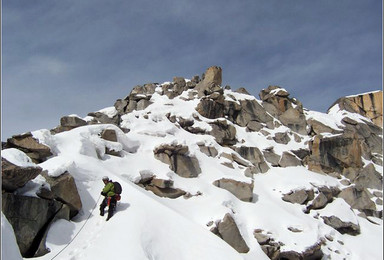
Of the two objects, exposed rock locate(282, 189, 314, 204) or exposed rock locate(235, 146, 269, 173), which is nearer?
exposed rock locate(282, 189, 314, 204)

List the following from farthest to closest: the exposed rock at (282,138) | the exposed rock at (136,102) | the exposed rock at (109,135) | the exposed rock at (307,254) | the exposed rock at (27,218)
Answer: the exposed rock at (136,102) < the exposed rock at (282,138) < the exposed rock at (109,135) < the exposed rock at (307,254) < the exposed rock at (27,218)

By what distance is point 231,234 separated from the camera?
18203 mm

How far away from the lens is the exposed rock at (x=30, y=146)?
57.4 ft

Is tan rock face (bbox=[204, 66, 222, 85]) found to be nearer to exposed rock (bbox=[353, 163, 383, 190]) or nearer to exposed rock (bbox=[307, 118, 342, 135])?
exposed rock (bbox=[307, 118, 342, 135])

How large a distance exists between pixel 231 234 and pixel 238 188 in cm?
620

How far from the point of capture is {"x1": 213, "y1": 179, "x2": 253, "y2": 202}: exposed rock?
23938 millimetres

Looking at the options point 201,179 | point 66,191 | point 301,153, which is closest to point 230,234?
point 201,179

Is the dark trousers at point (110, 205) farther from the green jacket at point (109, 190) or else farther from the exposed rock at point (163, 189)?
the exposed rock at point (163, 189)

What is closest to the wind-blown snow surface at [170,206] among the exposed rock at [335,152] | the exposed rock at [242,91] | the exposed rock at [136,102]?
the exposed rock at [136,102]

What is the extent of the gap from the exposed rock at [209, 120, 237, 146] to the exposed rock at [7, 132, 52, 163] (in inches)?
720

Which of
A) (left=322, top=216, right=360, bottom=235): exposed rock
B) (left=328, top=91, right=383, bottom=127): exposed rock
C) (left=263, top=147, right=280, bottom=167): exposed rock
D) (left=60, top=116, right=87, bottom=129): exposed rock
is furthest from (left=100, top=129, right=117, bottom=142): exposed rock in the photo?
(left=328, top=91, right=383, bottom=127): exposed rock

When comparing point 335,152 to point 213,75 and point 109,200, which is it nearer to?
point 213,75

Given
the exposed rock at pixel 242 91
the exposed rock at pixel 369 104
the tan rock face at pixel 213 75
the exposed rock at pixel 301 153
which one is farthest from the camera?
the exposed rock at pixel 369 104

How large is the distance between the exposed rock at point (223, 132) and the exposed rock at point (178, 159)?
7.44 meters
